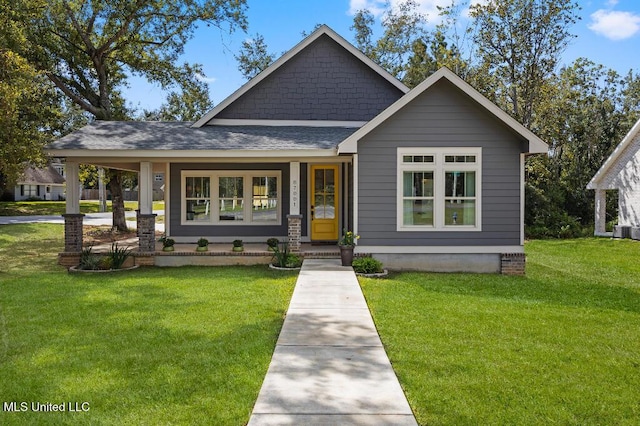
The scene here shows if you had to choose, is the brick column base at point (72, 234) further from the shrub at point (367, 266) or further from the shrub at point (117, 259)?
the shrub at point (367, 266)

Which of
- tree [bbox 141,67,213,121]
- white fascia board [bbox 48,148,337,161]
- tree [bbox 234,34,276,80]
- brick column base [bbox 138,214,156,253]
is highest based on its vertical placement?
tree [bbox 234,34,276,80]

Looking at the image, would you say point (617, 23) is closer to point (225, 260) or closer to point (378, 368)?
point (225, 260)

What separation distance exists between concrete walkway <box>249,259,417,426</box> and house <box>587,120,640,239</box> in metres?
16.2

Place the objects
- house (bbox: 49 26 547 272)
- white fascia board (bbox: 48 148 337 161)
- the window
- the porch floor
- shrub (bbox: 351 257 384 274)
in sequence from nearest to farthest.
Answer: shrub (bbox: 351 257 384 274) → house (bbox: 49 26 547 272) → white fascia board (bbox: 48 148 337 161) → the porch floor → the window

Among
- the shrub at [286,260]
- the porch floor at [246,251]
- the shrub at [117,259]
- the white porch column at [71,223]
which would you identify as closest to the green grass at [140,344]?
the shrub at [286,260]

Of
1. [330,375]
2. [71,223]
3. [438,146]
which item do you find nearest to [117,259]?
[71,223]

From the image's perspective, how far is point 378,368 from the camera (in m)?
4.71

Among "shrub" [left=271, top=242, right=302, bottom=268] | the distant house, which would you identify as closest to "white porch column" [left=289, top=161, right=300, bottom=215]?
"shrub" [left=271, top=242, right=302, bottom=268]

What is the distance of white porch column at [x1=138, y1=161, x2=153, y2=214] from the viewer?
1155 centimetres

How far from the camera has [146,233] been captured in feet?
38.4

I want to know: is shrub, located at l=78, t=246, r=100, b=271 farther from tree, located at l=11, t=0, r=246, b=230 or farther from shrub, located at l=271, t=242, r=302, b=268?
tree, located at l=11, t=0, r=246, b=230

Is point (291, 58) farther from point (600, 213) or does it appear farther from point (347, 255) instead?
point (600, 213)

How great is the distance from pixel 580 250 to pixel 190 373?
15050 millimetres

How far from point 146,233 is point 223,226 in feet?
8.85
